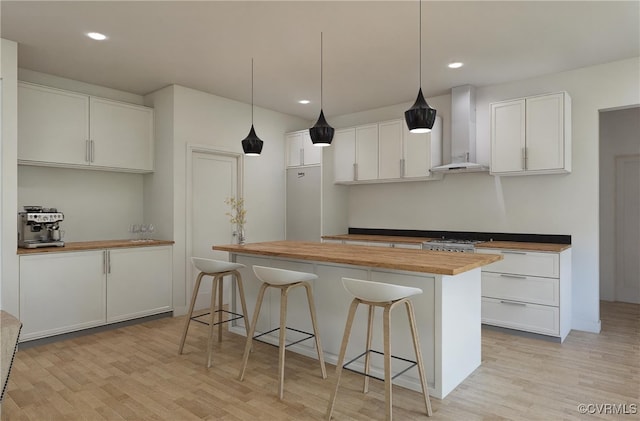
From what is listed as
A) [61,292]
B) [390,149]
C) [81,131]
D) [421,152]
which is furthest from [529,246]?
[81,131]

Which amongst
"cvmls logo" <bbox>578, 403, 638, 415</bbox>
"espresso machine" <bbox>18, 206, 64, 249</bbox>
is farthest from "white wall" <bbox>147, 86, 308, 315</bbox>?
"cvmls logo" <bbox>578, 403, 638, 415</bbox>

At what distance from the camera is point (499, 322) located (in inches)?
162

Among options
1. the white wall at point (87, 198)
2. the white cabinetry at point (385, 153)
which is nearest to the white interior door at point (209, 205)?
the white wall at point (87, 198)

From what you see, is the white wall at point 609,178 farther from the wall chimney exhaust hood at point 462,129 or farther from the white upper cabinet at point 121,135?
the white upper cabinet at point 121,135

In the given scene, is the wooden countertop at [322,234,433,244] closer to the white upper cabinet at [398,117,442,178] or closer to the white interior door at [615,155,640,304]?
the white upper cabinet at [398,117,442,178]

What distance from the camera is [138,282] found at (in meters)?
4.48

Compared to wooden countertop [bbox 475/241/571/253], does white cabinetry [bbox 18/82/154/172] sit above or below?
above

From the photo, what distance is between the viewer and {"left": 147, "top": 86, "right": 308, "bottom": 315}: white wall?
15.9 feet

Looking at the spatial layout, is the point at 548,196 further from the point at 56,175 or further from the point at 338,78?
the point at 56,175

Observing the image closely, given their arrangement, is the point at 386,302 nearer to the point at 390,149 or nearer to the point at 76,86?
the point at 390,149

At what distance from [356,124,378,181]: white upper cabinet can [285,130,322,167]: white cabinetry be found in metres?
0.59

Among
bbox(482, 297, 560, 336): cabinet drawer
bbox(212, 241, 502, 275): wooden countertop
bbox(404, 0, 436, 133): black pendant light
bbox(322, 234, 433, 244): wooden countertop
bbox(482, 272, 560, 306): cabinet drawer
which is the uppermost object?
bbox(404, 0, 436, 133): black pendant light

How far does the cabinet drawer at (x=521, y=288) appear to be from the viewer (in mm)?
3812

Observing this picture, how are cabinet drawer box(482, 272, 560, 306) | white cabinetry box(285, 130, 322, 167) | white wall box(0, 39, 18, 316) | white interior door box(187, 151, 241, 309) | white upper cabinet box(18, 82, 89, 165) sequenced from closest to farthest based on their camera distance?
white wall box(0, 39, 18, 316), cabinet drawer box(482, 272, 560, 306), white upper cabinet box(18, 82, 89, 165), white interior door box(187, 151, 241, 309), white cabinetry box(285, 130, 322, 167)
